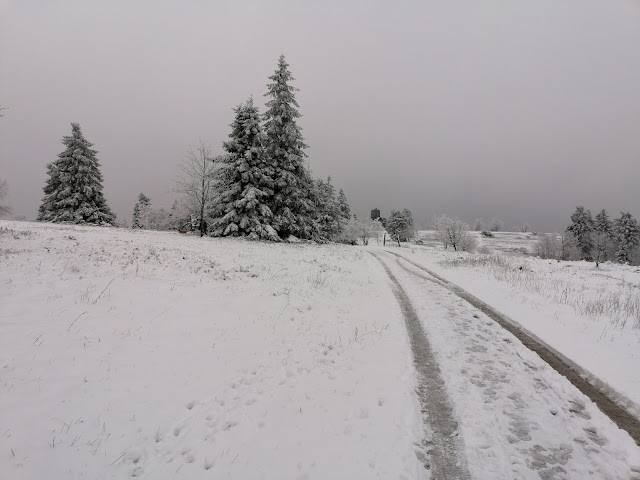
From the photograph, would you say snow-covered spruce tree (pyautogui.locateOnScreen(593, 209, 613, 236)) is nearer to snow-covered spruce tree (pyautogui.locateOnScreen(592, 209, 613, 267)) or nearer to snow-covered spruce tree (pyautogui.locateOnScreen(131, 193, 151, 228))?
snow-covered spruce tree (pyautogui.locateOnScreen(592, 209, 613, 267))

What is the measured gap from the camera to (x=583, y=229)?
63.7m

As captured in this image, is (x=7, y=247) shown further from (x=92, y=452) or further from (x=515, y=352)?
(x=515, y=352)

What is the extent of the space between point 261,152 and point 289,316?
20.4 m

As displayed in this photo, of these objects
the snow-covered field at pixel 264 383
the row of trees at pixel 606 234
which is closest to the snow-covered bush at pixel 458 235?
the row of trees at pixel 606 234

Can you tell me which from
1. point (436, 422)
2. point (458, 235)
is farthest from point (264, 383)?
point (458, 235)

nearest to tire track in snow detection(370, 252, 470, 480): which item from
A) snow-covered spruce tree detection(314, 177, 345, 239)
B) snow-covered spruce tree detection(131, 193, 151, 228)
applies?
snow-covered spruce tree detection(314, 177, 345, 239)

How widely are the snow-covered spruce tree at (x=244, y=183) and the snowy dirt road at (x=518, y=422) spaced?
2014 cm

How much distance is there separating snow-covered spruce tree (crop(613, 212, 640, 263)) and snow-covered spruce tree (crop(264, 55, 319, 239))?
6989cm

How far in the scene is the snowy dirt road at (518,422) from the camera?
3.73 metres

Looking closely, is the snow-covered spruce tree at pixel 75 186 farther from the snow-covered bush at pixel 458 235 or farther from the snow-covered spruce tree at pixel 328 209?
the snow-covered bush at pixel 458 235

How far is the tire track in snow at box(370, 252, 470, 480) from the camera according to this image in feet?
12.2

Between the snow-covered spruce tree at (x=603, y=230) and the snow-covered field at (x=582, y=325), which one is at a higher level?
the snow-covered spruce tree at (x=603, y=230)

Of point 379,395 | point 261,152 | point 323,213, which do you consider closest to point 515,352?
point 379,395

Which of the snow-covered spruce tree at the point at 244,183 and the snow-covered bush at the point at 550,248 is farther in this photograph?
the snow-covered bush at the point at 550,248
